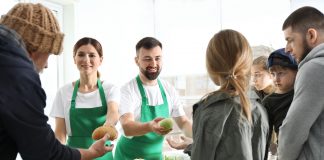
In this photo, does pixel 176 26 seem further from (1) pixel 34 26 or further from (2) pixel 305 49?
(1) pixel 34 26

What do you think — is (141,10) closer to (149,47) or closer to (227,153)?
(149,47)

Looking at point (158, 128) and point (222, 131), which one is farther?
point (158, 128)

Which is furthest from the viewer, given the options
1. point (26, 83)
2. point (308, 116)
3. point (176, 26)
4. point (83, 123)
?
point (176, 26)

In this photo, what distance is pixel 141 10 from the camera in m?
3.90

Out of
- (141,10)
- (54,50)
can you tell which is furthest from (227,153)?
(141,10)

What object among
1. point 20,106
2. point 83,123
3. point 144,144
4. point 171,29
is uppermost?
point 171,29

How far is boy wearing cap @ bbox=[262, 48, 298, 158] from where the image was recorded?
142 centimetres

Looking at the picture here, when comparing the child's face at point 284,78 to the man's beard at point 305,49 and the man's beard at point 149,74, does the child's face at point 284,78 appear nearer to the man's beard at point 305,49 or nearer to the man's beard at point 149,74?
the man's beard at point 305,49

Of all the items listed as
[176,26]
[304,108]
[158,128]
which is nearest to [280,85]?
[304,108]

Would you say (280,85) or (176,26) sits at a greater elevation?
(176,26)

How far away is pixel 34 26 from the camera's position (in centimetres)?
96

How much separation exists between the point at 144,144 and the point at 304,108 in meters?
1.10

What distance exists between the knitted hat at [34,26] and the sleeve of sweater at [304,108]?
86cm

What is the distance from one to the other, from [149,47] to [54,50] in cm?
106
